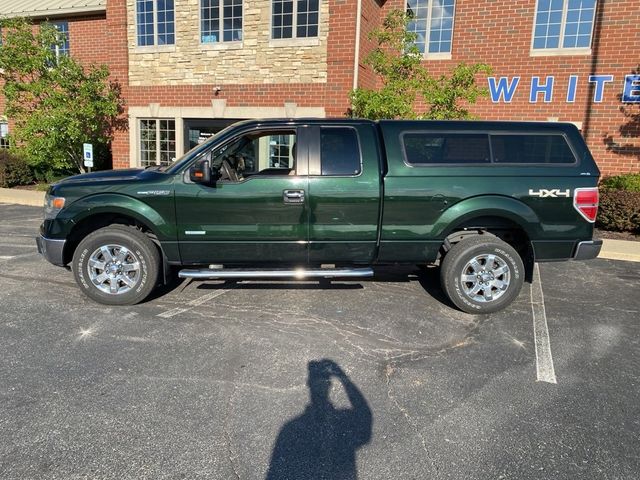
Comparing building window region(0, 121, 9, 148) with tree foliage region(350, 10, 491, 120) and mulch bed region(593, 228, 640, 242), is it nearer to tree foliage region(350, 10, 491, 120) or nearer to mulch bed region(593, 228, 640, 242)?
tree foliage region(350, 10, 491, 120)

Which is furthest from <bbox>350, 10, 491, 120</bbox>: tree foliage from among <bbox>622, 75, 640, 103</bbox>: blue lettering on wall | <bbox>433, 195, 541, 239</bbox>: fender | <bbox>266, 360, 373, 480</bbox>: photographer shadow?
<bbox>266, 360, 373, 480</bbox>: photographer shadow

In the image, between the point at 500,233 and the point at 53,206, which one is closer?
the point at 53,206

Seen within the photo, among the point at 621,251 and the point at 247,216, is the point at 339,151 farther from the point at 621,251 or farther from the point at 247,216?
the point at 621,251

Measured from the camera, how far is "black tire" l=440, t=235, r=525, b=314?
4762mm

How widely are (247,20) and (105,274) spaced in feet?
32.3

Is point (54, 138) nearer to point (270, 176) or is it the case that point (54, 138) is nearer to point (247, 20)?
point (247, 20)

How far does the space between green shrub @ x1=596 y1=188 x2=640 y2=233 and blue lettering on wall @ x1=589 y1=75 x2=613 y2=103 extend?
2959mm

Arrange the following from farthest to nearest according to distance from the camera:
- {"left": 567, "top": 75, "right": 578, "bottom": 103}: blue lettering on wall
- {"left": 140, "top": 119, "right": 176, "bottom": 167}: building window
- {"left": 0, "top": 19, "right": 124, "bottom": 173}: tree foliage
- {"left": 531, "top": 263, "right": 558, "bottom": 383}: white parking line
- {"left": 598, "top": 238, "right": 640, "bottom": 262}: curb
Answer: {"left": 140, "top": 119, "right": 176, "bottom": 167}: building window → {"left": 0, "top": 19, "right": 124, "bottom": 173}: tree foliage → {"left": 567, "top": 75, "right": 578, "bottom": 103}: blue lettering on wall → {"left": 598, "top": 238, "right": 640, "bottom": 262}: curb → {"left": 531, "top": 263, "right": 558, "bottom": 383}: white parking line

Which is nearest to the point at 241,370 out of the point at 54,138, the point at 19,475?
the point at 19,475

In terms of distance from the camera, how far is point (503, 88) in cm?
1162

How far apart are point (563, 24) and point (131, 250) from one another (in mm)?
11523

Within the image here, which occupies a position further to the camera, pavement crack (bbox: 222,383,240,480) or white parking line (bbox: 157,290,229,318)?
white parking line (bbox: 157,290,229,318)

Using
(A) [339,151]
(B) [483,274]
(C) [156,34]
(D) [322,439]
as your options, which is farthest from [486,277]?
(C) [156,34]

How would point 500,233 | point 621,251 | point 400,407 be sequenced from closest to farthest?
1. point 400,407
2. point 500,233
3. point 621,251
